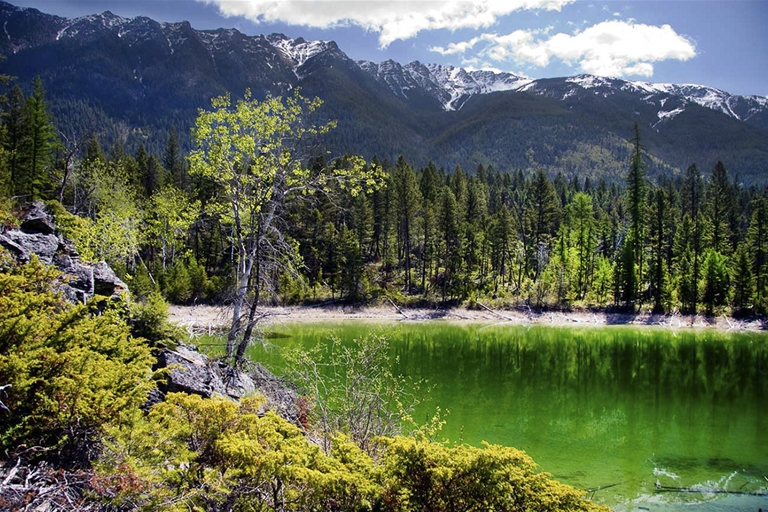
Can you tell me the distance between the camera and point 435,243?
63188 mm

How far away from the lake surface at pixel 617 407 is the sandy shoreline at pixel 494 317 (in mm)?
8739

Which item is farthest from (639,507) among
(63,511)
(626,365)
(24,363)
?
(626,365)

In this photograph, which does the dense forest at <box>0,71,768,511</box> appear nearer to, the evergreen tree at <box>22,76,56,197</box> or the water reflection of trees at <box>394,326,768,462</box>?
the water reflection of trees at <box>394,326,768,462</box>

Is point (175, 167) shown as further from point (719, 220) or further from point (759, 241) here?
point (759, 241)

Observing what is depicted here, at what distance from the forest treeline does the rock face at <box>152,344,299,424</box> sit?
2997 centimetres

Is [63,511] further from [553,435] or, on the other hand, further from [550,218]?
[550,218]

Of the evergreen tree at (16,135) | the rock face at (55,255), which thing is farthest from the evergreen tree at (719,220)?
the evergreen tree at (16,135)

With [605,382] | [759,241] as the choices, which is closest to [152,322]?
[605,382]

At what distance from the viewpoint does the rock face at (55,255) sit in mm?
10555

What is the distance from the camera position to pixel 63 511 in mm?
5480

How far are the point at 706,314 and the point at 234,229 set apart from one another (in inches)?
2100

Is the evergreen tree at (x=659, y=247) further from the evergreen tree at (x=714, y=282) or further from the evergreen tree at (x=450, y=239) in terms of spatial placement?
the evergreen tree at (x=450, y=239)

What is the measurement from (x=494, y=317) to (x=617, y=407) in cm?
3362

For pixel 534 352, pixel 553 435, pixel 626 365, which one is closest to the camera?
pixel 553 435
